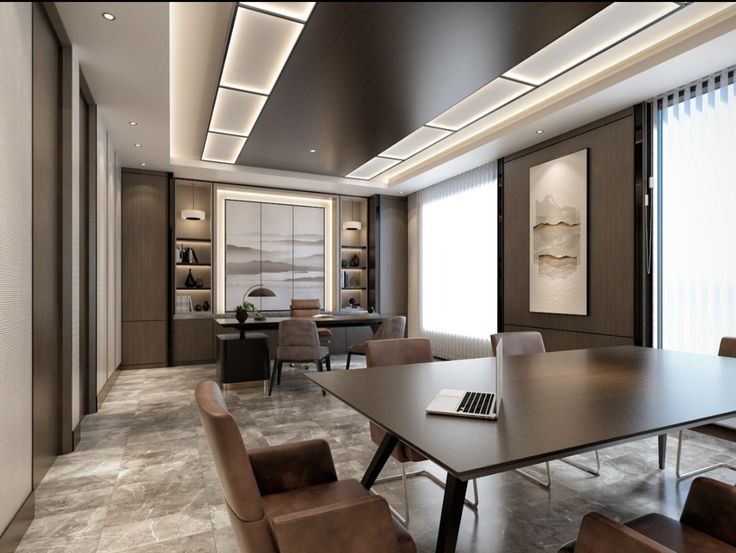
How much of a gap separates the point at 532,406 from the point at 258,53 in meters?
2.99

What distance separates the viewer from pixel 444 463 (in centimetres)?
108

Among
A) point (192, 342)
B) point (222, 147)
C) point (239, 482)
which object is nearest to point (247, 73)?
point (222, 147)

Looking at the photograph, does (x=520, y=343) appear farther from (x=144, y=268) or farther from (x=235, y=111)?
(x=144, y=268)

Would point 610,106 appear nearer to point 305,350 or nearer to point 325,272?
point 305,350

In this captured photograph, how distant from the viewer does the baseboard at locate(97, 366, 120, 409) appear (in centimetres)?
423

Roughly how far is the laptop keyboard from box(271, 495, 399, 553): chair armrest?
429 millimetres

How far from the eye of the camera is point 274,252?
23.5 feet

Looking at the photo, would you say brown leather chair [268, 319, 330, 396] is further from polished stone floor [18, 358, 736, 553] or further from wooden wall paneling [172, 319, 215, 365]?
wooden wall paneling [172, 319, 215, 365]

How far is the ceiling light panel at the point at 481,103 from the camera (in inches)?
150

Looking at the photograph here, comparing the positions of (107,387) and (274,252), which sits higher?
(274,252)

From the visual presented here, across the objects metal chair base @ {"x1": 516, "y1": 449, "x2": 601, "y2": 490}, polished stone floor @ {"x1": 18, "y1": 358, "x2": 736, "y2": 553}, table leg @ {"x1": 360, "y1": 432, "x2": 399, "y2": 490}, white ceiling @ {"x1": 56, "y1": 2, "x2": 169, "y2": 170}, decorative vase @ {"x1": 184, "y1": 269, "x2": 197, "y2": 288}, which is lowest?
polished stone floor @ {"x1": 18, "y1": 358, "x2": 736, "y2": 553}

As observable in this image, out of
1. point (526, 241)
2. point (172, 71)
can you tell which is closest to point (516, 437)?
point (172, 71)

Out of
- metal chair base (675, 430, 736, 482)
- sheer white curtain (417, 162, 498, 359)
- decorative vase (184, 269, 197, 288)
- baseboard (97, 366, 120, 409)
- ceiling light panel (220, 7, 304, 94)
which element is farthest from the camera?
decorative vase (184, 269, 197, 288)

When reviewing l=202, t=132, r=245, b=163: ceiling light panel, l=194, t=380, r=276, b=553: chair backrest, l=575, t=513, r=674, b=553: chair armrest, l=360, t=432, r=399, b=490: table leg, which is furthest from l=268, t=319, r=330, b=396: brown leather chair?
l=575, t=513, r=674, b=553: chair armrest
